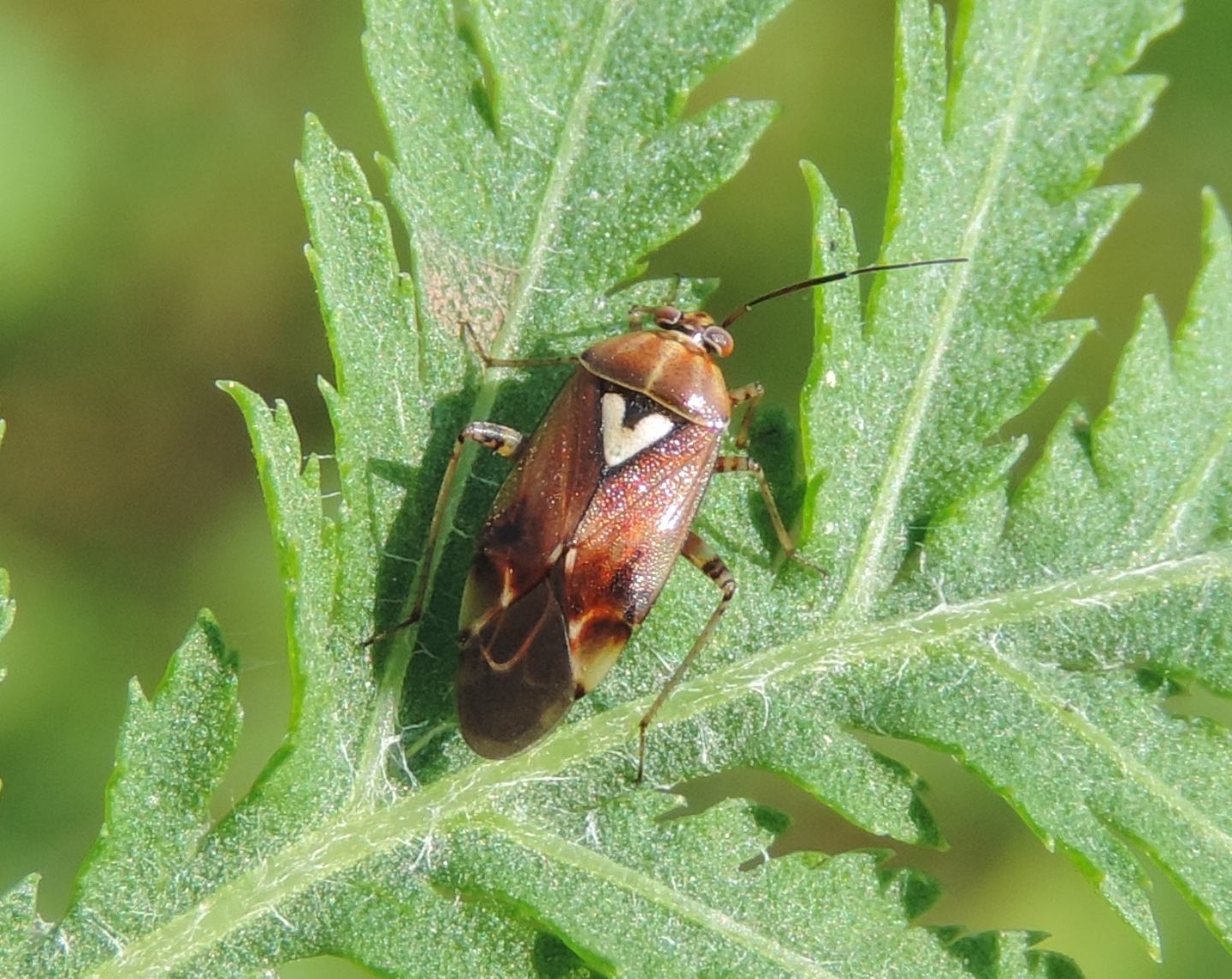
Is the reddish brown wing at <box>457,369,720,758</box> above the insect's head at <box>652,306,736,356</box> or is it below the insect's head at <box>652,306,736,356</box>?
below

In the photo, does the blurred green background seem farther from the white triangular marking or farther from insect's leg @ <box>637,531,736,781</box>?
insect's leg @ <box>637,531,736,781</box>

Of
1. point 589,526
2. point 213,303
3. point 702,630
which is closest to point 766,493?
point 702,630

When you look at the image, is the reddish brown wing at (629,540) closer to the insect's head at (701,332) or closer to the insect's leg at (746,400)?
the insect's leg at (746,400)

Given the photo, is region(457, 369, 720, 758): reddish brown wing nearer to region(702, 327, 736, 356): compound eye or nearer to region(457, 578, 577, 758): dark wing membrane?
region(457, 578, 577, 758): dark wing membrane

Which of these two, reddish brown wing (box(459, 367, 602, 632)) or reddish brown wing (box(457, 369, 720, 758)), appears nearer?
reddish brown wing (box(457, 369, 720, 758))

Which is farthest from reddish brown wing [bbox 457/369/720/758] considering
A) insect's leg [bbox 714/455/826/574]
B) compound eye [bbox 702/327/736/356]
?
compound eye [bbox 702/327/736/356]

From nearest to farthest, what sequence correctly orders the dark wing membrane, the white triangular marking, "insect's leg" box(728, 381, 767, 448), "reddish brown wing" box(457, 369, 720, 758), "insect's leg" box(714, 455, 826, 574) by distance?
the dark wing membrane → "reddish brown wing" box(457, 369, 720, 758) → "insect's leg" box(714, 455, 826, 574) → "insect's leg" box(728, 381, 767, 448) → the white triangular marking

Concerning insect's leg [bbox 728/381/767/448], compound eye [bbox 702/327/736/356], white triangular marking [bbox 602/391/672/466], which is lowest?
white triangular marking [bbox 602/391/672/466]

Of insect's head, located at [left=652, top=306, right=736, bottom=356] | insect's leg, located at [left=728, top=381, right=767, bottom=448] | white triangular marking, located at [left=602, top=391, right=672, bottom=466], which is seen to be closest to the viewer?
insect's leg, located at [left=728, top=381, right=767, bottom=448]
